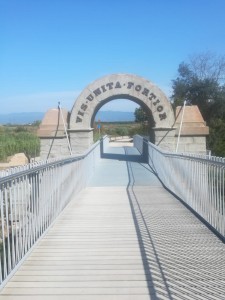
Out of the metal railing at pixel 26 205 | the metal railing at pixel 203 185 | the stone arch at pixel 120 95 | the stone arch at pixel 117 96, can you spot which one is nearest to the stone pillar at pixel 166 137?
the stone arch at pixel 117 96

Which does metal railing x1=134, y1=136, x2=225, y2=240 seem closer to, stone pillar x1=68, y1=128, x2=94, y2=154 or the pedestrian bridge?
the pedestrian bridge

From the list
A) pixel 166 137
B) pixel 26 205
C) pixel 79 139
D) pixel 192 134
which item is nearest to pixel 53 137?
pixel 79 139

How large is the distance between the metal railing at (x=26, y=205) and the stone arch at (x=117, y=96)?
13.2 m

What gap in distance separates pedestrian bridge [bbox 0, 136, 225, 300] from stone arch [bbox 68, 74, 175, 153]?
11.7 metres

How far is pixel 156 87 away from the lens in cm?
2217

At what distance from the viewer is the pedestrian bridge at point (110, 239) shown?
14.7 ft

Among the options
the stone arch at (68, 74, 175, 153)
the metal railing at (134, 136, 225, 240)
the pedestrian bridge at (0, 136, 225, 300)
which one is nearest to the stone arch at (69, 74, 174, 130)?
the stone arch at (68, 74, 175, 153)

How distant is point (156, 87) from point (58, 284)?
18.4 m

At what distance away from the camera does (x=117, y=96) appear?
74.0 ft

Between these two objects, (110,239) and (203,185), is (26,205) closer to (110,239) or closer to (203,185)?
(110,239)

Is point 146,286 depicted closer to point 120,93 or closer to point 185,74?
point 120,93

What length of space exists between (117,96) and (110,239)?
16.5m

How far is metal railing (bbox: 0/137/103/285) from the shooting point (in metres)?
4.77

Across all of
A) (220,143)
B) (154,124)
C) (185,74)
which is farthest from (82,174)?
(185,74)
